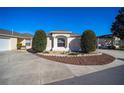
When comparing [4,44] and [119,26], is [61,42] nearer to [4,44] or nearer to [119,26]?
[4,44]

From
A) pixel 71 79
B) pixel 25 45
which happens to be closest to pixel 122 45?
pixel 25 45

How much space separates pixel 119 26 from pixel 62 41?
13805 mm

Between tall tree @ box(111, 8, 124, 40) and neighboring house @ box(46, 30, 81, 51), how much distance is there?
36.4 feet

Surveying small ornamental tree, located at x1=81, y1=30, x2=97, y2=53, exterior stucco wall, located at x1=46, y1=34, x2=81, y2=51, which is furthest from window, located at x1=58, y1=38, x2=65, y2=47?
small ornamental tree, located at x1=81, y1=30, x2=97, y2=53

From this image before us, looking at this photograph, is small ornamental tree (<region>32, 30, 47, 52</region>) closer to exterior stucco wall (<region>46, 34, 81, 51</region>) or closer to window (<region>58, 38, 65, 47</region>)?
exterior stucco wall (<region>46, 34, 81, 51</region>)

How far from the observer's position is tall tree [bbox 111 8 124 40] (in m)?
25.8

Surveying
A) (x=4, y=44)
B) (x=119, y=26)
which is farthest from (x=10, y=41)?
(x=119, y=26)

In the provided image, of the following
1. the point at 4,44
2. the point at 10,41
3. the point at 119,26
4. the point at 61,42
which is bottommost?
the point at 4,44

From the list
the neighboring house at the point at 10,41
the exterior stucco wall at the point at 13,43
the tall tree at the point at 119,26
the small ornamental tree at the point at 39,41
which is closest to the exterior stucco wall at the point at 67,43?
the small ornamental tree at the point at 39,41

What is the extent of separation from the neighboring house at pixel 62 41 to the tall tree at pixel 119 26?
11088mm

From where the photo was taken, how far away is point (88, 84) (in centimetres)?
564

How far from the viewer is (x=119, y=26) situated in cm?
2605
